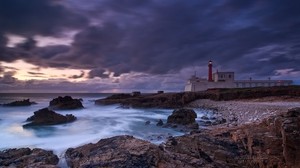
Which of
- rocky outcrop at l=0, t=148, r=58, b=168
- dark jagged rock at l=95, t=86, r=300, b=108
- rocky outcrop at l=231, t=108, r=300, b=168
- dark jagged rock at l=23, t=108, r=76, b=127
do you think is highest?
dark jagged rock at l=95, t=86, r=300, b=108

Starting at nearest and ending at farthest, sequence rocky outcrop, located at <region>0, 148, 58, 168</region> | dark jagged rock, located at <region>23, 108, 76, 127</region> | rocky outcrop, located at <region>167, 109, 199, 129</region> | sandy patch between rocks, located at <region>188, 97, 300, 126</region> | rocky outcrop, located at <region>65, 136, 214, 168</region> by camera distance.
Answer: rocky outcrop, located at <region>65, 136, 214, 168</region> → rocky outcrop, located at <region>0, 148, 58, 168</region> → sandy patch between rocks, located at <region>188, 97, 300, 126</region> → rocky outcrop, located at <region>167, 109, 199, 129</region> → dark jagged rock, located at <region>23, 108, 76, 127</region>

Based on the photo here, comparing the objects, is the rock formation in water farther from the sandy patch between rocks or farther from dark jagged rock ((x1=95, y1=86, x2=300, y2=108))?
dark jagged rock ((x1=95, y1=86, x2=300, y2=108))

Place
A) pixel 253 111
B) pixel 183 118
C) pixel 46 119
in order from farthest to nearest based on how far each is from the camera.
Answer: pixel 46 119
pixel 253 111
pixel 183 118

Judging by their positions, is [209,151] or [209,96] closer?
[209,151]

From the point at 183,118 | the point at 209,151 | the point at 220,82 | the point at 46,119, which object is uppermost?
the point at 220,82

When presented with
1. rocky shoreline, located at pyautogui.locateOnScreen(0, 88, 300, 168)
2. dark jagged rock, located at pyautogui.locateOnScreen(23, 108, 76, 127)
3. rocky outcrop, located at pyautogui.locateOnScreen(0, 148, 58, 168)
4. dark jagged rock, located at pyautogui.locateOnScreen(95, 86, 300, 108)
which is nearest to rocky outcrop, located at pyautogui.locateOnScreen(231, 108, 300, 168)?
rocky shoreline, located at pyautogui.locateOnScreen(0, 88, 300, 168)

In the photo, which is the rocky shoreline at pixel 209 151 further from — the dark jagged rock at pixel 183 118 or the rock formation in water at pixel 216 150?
the dark jagged rock at pixel 183 118

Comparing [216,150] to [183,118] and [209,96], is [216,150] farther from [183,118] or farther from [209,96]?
[209,96]

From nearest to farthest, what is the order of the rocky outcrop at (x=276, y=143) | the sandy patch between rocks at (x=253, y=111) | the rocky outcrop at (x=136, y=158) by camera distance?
the rocky outcrop at (x=136, y=158) < the rocky outcrop at (x=276, y=143) < the sandy patch between rocks at (x=253, y=111)

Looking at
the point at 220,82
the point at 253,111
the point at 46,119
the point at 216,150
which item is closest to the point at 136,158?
the point at 216,150

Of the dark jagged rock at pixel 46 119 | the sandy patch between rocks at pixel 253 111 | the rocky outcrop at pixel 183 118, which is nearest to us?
the sandy patch between rocks at pixel 253 111

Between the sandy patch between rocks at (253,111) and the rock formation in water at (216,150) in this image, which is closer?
the rock formation in water at (216,150)

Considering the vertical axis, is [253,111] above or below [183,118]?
above

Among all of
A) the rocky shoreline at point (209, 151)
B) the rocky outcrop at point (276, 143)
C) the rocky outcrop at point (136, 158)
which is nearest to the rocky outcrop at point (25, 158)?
the rocky shoreline at point (209, 151)
